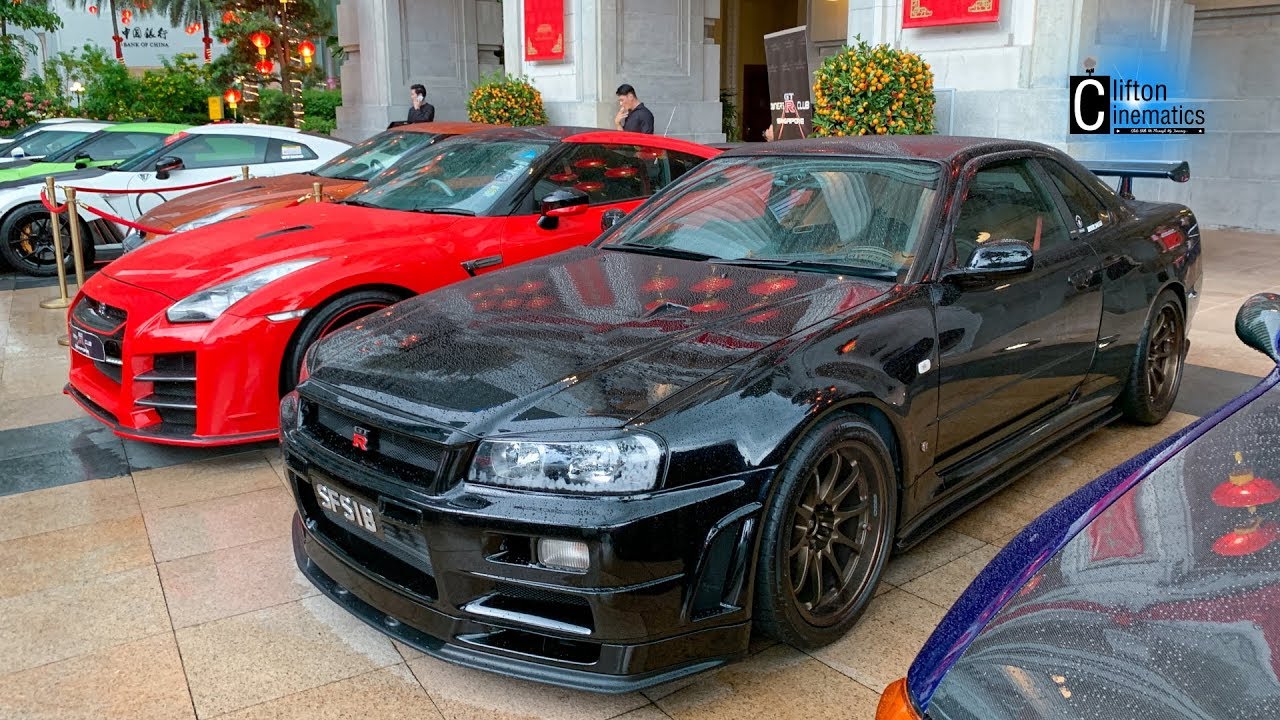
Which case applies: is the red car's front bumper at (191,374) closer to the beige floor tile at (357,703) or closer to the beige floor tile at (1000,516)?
the beige floor tile at (357,703)

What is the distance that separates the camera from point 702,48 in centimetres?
1526

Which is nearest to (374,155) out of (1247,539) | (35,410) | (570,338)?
(35,410)

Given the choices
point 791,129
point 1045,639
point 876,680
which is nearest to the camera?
point 1045,639

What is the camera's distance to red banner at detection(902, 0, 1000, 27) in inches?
378

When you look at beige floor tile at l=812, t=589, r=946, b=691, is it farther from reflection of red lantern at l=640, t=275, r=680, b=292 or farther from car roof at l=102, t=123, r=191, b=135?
car roof at l=102, t=123, r=191, b=135

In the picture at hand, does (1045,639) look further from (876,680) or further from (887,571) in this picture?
(887,571)

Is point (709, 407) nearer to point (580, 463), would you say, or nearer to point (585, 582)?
point (580, 463)

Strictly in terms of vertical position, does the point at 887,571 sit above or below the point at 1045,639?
below

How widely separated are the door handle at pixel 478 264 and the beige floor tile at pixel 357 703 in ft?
8.87

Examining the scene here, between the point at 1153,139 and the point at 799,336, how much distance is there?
30.4ft

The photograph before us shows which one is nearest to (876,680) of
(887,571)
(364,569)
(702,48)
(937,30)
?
(887,571)

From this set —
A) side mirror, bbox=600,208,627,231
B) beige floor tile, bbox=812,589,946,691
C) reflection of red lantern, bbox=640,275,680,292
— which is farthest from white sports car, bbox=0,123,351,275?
beige floor tile, bbox=812,589,946,691

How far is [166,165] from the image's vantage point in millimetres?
10383

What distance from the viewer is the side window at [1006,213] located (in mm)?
3781
